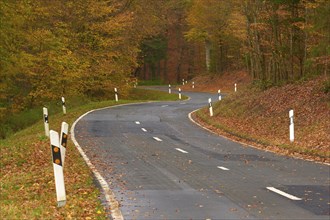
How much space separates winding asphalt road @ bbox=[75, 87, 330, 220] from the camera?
879 centimetres

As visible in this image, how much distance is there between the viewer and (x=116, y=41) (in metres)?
41.8

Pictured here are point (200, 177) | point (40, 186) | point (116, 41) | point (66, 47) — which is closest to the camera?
point (40, 186)

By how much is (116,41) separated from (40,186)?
31524mm

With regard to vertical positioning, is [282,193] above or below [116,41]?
below

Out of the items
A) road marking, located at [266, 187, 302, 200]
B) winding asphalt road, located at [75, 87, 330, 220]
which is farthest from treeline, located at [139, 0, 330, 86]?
road marking, located at [266, 187, 302, 200]

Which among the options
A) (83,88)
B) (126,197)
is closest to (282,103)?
(126,197)

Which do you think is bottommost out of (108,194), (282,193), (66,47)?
(282,193)

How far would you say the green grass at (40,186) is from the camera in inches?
337

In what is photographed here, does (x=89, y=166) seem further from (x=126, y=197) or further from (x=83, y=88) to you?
A: (x=83, y=88)

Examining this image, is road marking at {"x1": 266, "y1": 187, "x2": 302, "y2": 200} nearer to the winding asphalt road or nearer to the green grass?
the winding asphalt road

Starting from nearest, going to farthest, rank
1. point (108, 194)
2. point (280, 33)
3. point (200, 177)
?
point (108, 194) → point (200, 177) → point (280, 33)

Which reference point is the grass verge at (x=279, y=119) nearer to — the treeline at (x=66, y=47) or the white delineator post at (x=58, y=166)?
the white delineator post at (x=58, y=166)

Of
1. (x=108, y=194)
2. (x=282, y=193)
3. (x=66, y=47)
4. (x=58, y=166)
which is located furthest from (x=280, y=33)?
(x=58, y=166)

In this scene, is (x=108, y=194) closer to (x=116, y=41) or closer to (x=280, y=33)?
(x=280, y=33)
